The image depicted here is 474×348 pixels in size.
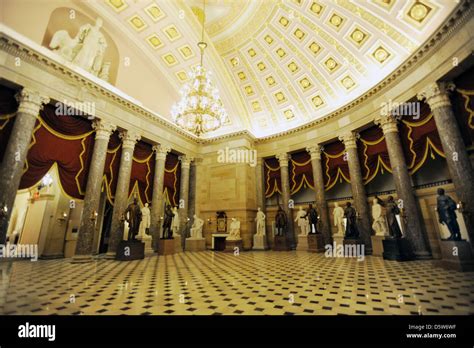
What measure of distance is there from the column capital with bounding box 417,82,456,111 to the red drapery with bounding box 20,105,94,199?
45.8 ft

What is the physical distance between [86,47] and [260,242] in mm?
13406

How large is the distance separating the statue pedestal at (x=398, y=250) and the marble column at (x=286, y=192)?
5.48m

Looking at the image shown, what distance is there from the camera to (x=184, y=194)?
14.5 metres

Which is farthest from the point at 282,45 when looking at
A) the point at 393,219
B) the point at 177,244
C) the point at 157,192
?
the point at 177,244

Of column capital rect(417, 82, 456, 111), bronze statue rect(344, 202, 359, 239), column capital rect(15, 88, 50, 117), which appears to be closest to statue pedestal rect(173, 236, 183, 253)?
column capital rect(15, 88, 50, 117)

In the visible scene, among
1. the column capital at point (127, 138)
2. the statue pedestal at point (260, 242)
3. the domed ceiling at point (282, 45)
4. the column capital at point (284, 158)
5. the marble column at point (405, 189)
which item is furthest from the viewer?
the column capital at point (284, 158)

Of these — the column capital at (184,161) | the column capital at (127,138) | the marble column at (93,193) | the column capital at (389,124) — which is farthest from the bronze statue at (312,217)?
the marble column at (93,193)

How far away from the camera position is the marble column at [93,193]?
875cm

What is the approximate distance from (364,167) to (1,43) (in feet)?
50.8

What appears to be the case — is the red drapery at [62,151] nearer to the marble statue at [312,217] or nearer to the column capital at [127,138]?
the column capital at [127,138]

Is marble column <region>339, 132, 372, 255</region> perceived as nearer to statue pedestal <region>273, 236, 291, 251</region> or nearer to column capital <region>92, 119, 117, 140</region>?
statue pedestal <region>273, 236, 291, 251</region>

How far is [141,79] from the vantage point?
1322 centimetres

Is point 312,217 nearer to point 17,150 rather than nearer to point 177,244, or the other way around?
point 177,244

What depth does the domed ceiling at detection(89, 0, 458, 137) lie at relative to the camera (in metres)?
A: 9.50
